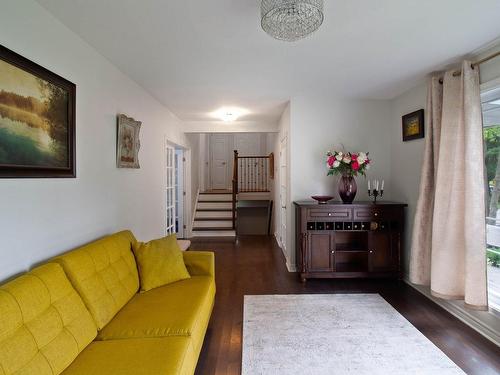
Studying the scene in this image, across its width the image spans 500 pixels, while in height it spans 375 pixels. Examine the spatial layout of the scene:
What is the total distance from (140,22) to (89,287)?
1.88 m

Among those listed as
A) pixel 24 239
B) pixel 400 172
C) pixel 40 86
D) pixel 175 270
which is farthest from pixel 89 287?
pixel 400 172

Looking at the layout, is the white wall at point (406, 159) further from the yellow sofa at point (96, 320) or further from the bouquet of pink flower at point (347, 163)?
the yellow sofa at point (96, 320)

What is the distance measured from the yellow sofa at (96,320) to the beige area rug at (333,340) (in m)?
0.58

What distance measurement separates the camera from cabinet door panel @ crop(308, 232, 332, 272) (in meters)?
3.62

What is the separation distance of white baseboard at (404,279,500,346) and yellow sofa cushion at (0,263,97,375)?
3.09 meters

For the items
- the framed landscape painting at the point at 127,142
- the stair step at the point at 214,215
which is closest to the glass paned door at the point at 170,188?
the stair step at the point at 214,215

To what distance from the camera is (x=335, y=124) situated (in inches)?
160

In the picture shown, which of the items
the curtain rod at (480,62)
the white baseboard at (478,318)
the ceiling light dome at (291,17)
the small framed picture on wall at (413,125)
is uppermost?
the curtain rod at (480,62)

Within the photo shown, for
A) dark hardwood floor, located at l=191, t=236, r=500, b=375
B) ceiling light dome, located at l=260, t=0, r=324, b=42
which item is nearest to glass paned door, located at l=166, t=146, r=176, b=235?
dark hardwood floor, located at l=191, t=236, r=500, b=375

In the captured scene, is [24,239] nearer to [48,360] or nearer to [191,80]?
[48,360]

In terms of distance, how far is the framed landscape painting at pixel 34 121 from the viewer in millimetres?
1542

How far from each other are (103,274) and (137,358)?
75 centimetres

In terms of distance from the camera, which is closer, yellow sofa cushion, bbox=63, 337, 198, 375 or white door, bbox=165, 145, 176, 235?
yellow sofa cushion, bbox=63, 337, 198, 375

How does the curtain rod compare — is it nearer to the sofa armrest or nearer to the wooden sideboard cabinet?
the wooden sideboard cabinet
